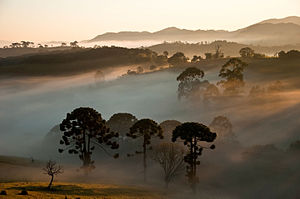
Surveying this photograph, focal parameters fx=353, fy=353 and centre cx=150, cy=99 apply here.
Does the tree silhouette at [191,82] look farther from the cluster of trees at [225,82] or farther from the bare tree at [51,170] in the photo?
the bare tree at [51,170]

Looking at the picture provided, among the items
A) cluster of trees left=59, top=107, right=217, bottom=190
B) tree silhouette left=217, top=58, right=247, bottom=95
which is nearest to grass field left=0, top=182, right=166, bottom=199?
cluster of trees left=59, top=107, right=217, bottom=190

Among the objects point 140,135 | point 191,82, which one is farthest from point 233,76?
point 140,135

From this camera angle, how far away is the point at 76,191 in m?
51.7

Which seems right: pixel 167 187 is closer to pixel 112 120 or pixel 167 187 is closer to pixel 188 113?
pixel 112 120

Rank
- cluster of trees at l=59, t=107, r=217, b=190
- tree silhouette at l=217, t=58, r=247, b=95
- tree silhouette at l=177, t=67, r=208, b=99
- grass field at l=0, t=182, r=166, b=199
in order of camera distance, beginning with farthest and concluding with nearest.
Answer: tree silhouette at l=217, t=58, r=247, b=95 < tree silhouette at l=177, t=67, r=208, b=99 < cluster of trees at l=59, t=107, r=217, b=190 < grass field at l=0, t=182, r=166, b=199

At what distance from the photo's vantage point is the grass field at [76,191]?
45.2 meters

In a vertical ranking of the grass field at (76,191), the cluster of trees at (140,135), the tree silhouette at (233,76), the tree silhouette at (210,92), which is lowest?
the grass field at (76,191)

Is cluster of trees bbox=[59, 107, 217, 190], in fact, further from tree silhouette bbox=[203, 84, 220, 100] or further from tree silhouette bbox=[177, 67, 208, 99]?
tree silhouette bbox=[177, 67, 208, 99]

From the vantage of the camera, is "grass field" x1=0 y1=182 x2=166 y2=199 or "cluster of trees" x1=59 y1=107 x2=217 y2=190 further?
"cluster of trees" x1=59 y1=107 x2=217 y2=190

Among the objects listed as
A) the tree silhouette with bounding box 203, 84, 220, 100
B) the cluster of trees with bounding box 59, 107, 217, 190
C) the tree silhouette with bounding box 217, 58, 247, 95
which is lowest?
the cluster of trees with bounding box 59, 107, 217, 190

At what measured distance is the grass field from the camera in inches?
1778

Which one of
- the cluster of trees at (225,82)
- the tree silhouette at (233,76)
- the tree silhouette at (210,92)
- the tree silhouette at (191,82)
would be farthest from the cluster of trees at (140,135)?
the tree silhouette at (233,76)

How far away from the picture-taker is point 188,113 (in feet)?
453

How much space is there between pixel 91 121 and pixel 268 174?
3938 cm
